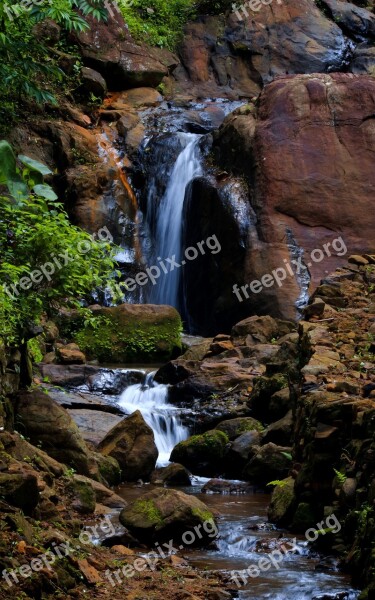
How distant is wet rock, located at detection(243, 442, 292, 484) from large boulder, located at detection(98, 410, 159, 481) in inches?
50.3

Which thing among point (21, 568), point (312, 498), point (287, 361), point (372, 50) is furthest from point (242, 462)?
point (372, 50)

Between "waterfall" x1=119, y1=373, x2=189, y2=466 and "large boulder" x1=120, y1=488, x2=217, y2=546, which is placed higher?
"large boulder" x1=120, y1=488, x2=217, y2=546

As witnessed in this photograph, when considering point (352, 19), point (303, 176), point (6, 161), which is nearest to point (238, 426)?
point (303, 176)

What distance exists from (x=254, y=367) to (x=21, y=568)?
9525mm

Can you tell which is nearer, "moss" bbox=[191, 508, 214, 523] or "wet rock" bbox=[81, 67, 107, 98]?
"moss" bbox=[191, 508, 214, 523]

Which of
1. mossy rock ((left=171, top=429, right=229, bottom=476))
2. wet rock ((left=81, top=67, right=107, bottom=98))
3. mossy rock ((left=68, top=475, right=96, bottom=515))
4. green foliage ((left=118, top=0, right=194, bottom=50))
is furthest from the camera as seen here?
green foliage ((left=118, top=0, right=194, bottom=50))

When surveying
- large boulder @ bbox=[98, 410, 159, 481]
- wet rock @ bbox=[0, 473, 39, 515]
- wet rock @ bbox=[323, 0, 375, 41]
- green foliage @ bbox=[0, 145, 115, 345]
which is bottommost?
large boulder @ bbox=[98, 410, 159, 481]

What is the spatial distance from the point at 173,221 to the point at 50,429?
11438 mm

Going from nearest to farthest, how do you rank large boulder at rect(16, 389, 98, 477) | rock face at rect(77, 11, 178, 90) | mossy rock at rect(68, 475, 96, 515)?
mossy rock at rect(68, 475, 96, 515)
large boulder at rect(16, 389, 98, 477)
rock face at rect(77, 11, 178, 90)

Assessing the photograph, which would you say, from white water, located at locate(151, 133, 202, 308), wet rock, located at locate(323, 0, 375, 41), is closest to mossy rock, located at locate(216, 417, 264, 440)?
white water, located at locate(151, 133, 202, 308)

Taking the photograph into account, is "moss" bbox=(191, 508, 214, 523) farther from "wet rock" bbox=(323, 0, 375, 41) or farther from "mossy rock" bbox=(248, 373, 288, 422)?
"wet rock" bbox=(323, 0, 375, 41)

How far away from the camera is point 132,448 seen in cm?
1048

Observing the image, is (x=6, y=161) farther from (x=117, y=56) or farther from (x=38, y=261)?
(x=117, y=56)

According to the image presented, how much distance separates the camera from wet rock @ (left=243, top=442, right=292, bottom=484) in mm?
9961
